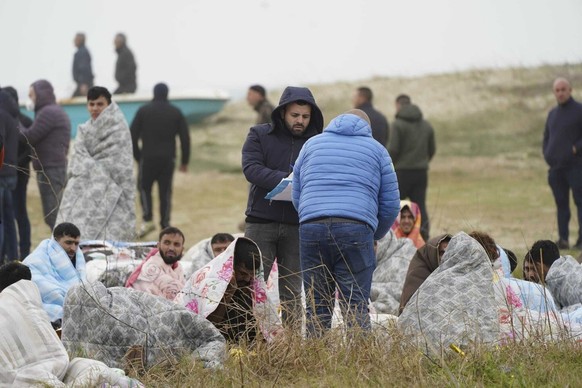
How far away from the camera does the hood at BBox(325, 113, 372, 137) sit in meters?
8.24

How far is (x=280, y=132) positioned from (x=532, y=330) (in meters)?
2.18

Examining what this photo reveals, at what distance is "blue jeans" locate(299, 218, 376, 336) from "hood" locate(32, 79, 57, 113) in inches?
227

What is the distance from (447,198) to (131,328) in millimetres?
12160

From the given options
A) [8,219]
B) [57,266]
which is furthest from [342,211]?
[8,219]

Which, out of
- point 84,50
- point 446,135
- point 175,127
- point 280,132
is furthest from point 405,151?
point 446,135

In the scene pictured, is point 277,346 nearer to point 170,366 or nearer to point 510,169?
point 170,366

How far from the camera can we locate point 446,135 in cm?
2620

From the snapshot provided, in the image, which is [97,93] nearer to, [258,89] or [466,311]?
[258,89]

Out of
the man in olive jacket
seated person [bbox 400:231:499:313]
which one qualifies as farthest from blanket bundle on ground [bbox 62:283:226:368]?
the man in olive jacket

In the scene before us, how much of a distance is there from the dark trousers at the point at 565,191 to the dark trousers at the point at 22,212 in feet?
16.8

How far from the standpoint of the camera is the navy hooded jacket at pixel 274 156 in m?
8.94

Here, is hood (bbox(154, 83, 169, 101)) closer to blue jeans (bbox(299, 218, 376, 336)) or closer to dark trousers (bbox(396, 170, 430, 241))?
dark trousers (bbox(396, 170, 430, 241))

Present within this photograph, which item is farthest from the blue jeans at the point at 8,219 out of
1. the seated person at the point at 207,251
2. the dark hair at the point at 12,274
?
the dark hair at the point at 12,274

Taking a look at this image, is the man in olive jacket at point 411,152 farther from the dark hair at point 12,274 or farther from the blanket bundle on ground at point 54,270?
the dark hair at point 12,274
